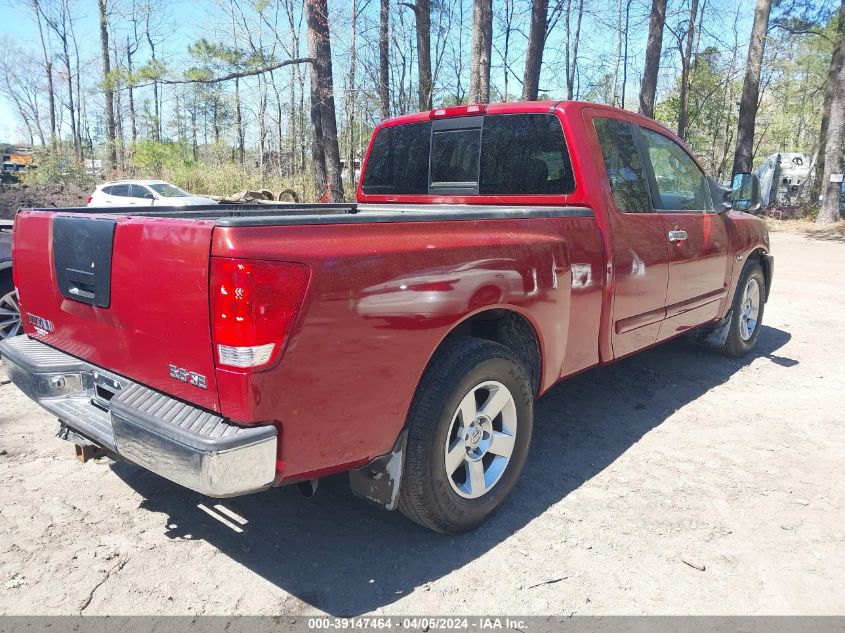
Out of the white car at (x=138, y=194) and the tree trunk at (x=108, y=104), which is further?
the tree trunk at (x=108, y=104)

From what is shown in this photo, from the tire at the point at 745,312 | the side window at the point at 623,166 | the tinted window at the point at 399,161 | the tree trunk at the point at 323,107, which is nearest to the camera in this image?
the side window at the point at 623,166

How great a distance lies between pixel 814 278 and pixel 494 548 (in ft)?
34.6

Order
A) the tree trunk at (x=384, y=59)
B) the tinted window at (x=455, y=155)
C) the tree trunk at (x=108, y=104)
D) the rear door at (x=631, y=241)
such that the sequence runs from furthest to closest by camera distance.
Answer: the tree trunk at (x=108, y=104), the tree trunk at (x=384, y=59), the tinted window at (x=455, y=155), the rear door at (x=631, y=241)

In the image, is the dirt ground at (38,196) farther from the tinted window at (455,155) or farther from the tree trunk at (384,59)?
the tinted window at (455,155)

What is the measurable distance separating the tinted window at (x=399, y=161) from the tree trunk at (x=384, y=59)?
14.7 meters

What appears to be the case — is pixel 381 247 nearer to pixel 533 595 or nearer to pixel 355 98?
pixel 533 595

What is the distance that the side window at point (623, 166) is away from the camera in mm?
3689

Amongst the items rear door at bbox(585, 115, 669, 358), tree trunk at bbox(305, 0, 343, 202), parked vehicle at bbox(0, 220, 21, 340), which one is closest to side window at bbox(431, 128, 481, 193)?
rear door at bbox(585, 115, 669, 358)

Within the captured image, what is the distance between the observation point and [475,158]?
13.0 ft

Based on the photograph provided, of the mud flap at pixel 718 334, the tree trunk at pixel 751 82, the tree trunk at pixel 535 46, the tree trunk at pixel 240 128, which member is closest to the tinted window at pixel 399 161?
the mud flap at pixel 718 334

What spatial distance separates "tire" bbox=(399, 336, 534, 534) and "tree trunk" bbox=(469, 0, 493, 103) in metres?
10.6

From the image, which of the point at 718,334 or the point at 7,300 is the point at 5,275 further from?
the point at 718,334

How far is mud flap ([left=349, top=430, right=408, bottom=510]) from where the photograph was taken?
2453 millimetres

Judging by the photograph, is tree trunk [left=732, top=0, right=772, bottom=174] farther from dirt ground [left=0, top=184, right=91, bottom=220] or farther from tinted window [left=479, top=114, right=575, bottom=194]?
dirt ground [left=0, top=184, right=91, bottom=220]
